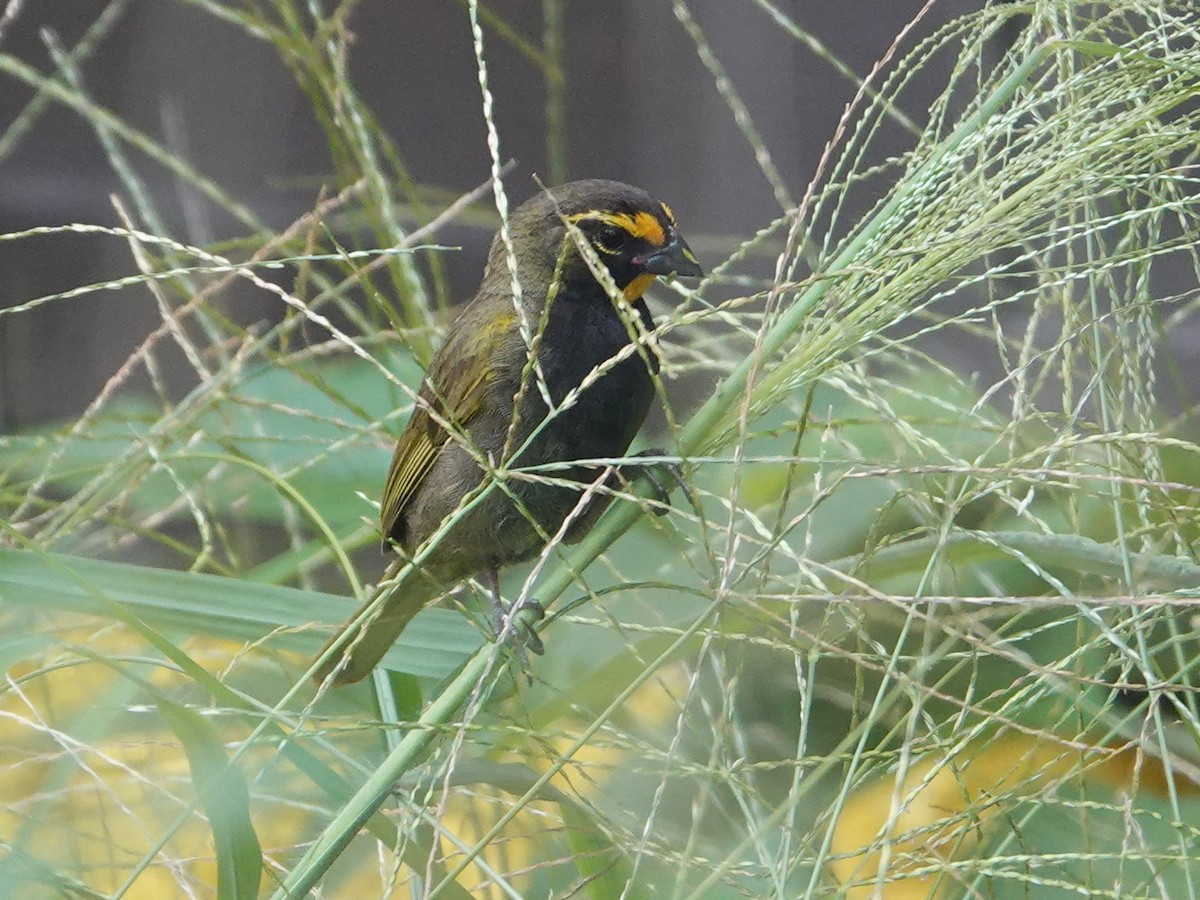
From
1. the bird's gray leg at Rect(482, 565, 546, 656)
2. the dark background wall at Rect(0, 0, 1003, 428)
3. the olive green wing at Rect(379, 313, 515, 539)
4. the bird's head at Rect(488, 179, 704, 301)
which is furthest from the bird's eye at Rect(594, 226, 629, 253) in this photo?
the dark background wall at Rect(0, 0, 1003, 428)

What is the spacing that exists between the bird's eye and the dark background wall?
194cm

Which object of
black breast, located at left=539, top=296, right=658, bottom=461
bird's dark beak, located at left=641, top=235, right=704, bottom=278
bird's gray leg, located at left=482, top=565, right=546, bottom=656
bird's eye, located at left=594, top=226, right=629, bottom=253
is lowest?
bird's gray leg, located at left=482, top=565, right=546, bottom=656

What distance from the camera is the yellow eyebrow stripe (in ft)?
6.57

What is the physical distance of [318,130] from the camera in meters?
4.47

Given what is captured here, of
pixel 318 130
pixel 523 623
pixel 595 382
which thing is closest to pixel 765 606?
pixel 523 623

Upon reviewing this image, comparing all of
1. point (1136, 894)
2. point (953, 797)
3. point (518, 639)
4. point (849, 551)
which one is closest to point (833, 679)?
point (953, 797)

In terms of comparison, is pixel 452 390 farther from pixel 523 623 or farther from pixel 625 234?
pixel 523 623

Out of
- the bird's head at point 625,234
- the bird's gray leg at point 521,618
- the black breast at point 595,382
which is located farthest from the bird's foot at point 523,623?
the bird's head at point 625,234

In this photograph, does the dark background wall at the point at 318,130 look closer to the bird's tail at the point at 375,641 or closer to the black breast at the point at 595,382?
the black breast at the point at 595,382

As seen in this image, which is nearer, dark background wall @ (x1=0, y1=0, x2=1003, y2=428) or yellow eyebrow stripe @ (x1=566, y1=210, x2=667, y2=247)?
yellow eyebrow stripe @ (x1=566, y1=210, x2=667, y2=247)

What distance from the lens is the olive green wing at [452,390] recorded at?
2.18 meters

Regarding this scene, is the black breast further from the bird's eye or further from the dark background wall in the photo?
the dark background wall

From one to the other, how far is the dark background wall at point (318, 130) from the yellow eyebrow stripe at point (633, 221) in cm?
192

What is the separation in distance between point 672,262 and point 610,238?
10 centimetres
